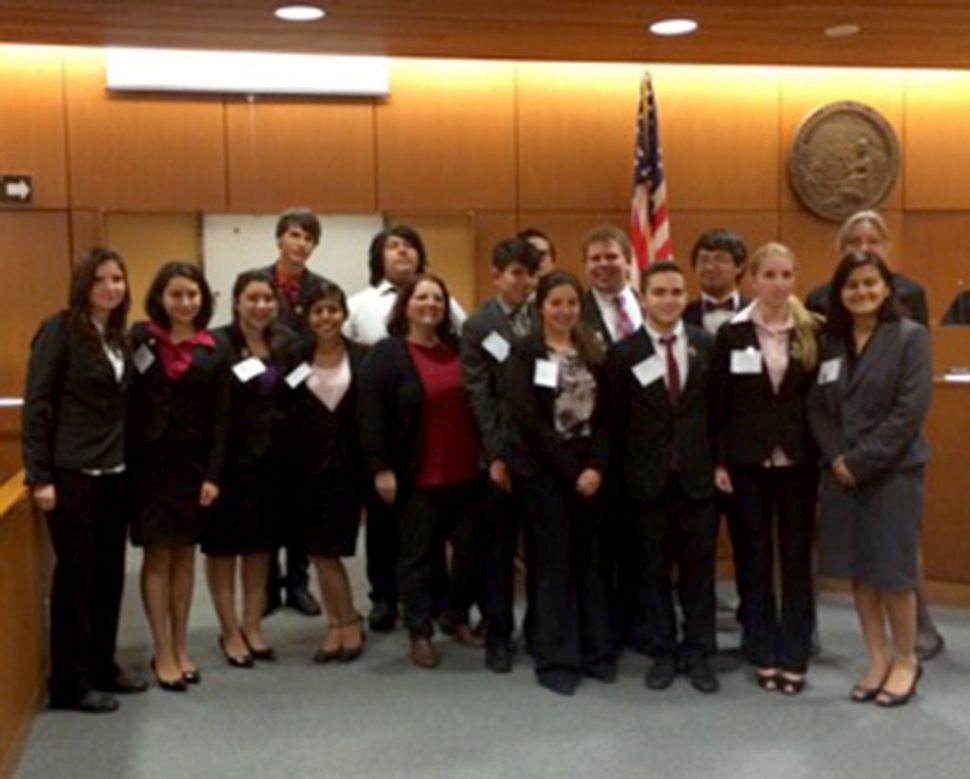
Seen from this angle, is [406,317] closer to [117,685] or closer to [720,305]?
[720,305]

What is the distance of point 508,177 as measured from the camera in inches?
282

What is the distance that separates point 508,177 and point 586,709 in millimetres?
4278

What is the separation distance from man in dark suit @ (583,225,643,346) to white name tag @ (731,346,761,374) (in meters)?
0.46

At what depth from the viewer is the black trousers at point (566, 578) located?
3844 millimetres

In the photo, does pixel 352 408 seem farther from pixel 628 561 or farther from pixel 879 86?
pixel 879 86

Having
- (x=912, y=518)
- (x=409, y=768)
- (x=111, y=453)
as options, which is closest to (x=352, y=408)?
(x=111, y=453)

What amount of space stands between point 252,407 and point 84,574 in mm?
827

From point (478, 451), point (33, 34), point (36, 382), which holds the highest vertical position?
point (33, 34)

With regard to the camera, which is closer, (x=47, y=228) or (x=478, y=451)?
(x=478, y=451)

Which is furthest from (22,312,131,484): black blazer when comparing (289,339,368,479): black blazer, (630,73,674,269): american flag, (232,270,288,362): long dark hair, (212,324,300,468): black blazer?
(630,73,674,269): american flag

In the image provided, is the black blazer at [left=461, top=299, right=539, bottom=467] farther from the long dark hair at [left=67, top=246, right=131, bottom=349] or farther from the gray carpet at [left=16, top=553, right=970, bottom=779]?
the long dark hair at [left=67, top=246, right=131, bottom=349]

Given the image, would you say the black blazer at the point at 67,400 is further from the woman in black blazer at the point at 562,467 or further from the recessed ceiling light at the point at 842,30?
the recessed ceiling light at the point at 842,30

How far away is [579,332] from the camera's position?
3.86 metres

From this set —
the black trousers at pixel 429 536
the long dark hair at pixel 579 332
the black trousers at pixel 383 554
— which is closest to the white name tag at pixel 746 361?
the long dark hair at pixel 579 332
